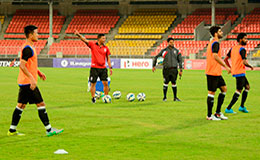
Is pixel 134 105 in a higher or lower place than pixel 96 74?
lower

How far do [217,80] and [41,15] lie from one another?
4969 centimetres

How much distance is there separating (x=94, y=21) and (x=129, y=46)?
8524 millimetres

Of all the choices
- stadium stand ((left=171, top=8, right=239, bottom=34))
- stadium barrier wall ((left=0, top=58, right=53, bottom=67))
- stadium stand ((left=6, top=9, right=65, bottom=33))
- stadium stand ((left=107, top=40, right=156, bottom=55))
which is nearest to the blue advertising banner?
stadium barrier wall ((left=0, top=58, right=53, bottom=67))

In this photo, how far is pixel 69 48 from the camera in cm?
4631

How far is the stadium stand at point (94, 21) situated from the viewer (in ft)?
176

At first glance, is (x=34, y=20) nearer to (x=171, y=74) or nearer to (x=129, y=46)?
(x=129, y=46)

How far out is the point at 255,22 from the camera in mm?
48094

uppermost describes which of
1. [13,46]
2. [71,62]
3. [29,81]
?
[13,46]

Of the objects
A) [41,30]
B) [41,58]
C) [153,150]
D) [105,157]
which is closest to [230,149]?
[153,150]

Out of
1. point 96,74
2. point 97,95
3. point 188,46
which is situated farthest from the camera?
point 188,46

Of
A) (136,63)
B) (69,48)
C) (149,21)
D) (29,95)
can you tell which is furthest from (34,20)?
(29,95)

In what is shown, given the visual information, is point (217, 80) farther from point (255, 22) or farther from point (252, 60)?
point (255, 22)

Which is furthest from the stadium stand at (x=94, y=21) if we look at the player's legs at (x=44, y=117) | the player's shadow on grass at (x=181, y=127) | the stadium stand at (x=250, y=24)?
the player's legs at (x=44, y=117)

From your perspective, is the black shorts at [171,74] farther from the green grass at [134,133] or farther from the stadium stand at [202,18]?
the stadium stand at [202,18]
